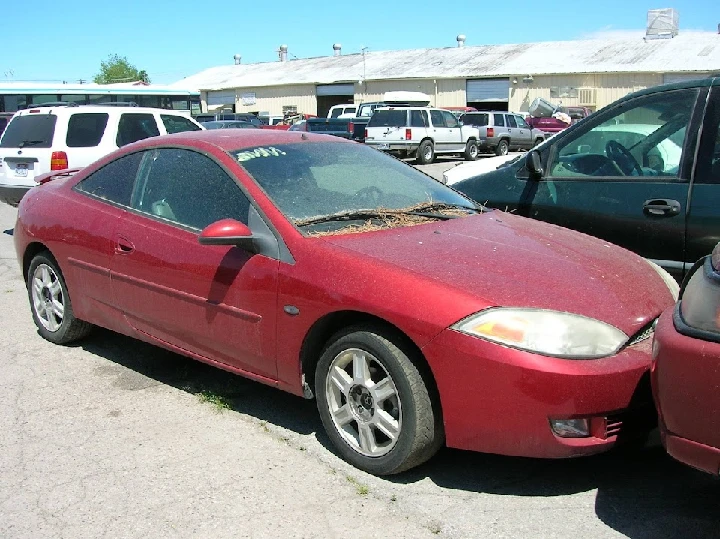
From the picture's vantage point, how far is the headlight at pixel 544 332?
307 centimetres

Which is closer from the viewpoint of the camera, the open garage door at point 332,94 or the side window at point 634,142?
the side window at point 634,142

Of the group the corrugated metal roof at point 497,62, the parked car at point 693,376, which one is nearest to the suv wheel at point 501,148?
the corrugated metal roof at point 497,62

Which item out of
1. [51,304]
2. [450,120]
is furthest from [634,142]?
[450,120]

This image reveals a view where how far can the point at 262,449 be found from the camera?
3842mm

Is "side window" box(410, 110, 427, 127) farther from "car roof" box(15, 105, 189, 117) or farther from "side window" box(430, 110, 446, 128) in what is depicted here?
"car roof" box(15, 105, 189, 117)

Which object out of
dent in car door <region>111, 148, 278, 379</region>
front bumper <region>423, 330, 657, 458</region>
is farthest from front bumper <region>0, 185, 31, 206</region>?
front bumper <region>423, 330, 657, 458</region>

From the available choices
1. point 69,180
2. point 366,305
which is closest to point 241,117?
point 69,180

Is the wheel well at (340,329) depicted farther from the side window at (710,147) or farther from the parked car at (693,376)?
the side window at (710,147)

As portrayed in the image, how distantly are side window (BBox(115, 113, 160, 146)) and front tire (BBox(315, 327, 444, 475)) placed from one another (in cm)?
879

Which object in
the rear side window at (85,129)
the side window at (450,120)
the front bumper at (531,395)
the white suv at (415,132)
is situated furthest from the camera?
the side window at (450,120)

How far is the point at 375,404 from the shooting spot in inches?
135

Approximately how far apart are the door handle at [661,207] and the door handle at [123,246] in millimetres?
3055

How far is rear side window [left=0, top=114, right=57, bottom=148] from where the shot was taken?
35.6 ft

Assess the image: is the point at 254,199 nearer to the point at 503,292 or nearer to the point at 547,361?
the point at 503,292
